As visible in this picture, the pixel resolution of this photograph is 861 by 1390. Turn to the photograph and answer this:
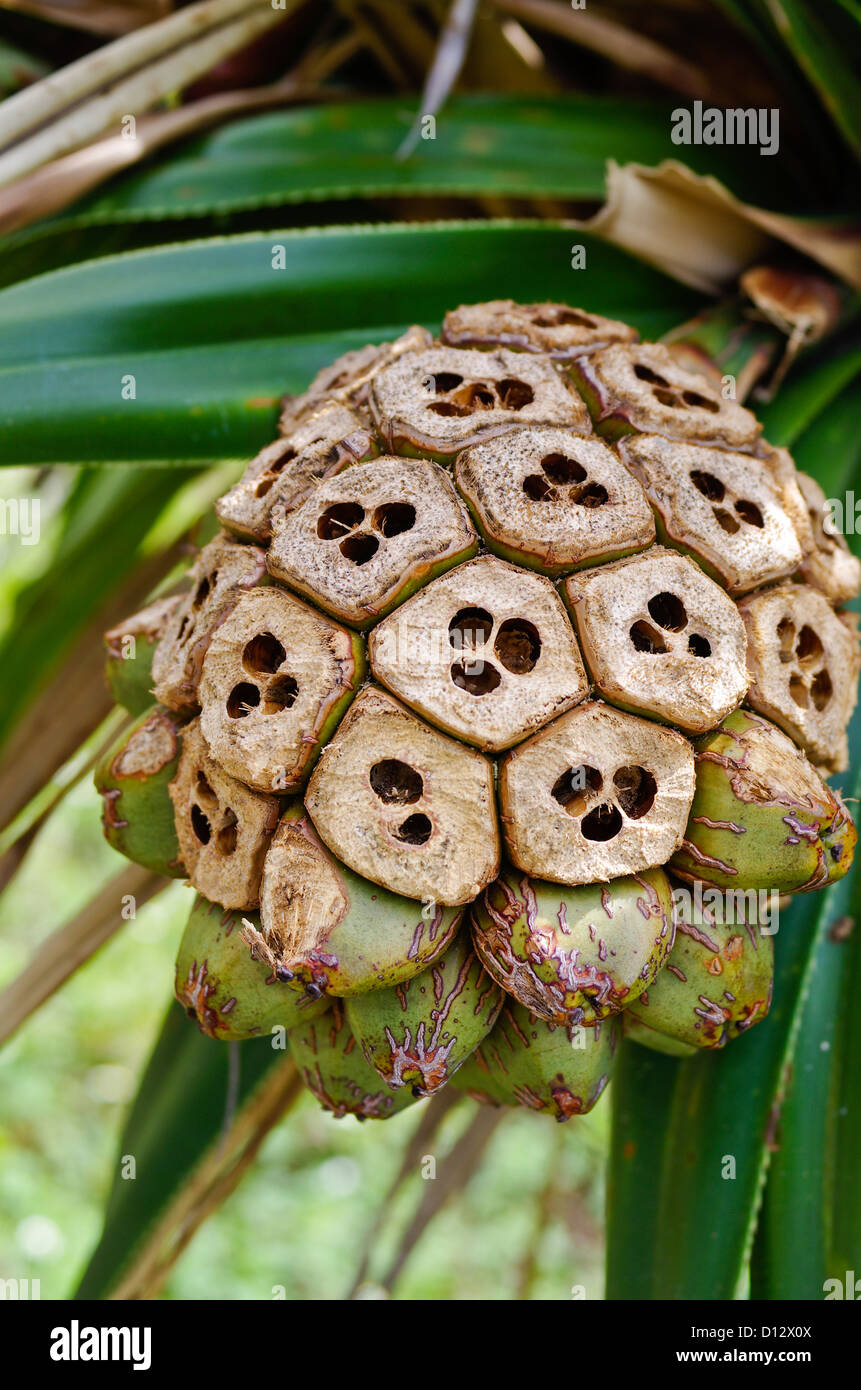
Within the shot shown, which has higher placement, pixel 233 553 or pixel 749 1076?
pixel 233 553

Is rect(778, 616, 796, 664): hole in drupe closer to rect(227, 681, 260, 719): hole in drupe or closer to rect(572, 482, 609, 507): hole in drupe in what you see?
rect(572, 482, 609, 507): hole in drupe

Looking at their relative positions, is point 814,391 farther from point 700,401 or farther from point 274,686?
point 274,686

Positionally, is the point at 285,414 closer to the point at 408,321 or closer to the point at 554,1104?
the point at 408,321

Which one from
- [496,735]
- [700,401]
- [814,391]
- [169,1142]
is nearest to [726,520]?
[700,401]

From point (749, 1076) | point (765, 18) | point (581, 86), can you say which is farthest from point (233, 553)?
point (581, 86)

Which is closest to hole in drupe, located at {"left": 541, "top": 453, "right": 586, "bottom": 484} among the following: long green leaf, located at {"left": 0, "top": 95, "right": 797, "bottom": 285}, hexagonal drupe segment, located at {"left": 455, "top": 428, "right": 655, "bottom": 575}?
hexagonal drupe segment, located at {"left": 455, "top": 428, "right": 655, "bottom": 575}

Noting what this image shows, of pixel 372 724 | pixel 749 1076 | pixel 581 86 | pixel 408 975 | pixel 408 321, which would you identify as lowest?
pixel 749 1076

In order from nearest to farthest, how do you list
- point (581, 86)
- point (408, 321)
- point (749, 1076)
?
point (749, 1076) < point (408, 321) < point (581, 86)
